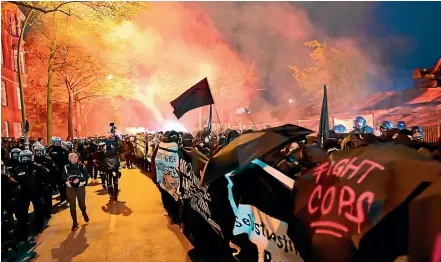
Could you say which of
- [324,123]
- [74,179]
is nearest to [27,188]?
[74,179]

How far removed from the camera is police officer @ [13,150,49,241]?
7316 mm

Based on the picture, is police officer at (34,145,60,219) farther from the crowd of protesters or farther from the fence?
the fence

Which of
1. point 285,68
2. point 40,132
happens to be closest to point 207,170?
point 40,132

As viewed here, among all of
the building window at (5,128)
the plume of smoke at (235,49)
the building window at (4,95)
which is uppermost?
the plume of smoke at (235,49)

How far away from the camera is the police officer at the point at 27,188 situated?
7.32 m

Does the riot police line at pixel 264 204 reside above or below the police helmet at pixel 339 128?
below

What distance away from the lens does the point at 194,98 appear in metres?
10.8

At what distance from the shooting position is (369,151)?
251 cm

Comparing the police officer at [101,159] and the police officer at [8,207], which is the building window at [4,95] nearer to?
the police officer at [101,159]

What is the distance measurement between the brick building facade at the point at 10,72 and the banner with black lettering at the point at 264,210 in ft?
83.2

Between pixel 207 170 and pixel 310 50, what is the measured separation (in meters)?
41.8

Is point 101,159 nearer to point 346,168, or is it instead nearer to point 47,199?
point 47,199

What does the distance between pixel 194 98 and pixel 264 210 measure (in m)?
7.13

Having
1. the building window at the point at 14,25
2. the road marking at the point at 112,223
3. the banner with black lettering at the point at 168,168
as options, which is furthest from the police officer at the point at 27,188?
the building window at the point at 14,25
